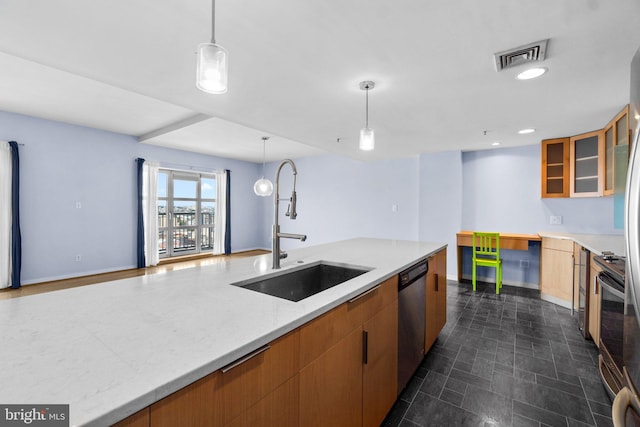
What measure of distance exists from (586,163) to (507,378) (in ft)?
10.4

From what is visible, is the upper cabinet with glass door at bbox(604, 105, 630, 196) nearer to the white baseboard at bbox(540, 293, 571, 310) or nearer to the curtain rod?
the white baseboard at bbox(540, 293, 571, 310)

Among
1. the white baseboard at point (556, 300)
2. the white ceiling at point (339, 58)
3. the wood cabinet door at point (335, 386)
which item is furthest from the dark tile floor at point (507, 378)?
the white ceiling at point (339, 58)

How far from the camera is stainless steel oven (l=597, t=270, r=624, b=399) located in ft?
5.27

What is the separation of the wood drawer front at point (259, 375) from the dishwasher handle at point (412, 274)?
1.01 metres

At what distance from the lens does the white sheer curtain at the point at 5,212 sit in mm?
3996

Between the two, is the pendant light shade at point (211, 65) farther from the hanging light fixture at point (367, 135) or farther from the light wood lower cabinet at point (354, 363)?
the hanging light fixture at point (367, 135)

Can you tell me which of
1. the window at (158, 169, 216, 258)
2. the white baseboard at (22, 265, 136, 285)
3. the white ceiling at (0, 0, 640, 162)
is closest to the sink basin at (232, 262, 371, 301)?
the white ceiling at (0, 0, 640, 162)

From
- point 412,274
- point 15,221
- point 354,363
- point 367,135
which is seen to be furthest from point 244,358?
point 15,221

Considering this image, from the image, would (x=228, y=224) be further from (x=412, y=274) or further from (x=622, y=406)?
(x=622, y=406)

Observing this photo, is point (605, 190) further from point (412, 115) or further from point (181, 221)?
point (181, 221)

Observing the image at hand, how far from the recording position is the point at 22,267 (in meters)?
4.22

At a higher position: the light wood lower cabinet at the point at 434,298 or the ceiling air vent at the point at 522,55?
the ceiling air vent at the point at 522,55

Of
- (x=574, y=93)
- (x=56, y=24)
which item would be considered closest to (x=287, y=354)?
(x=56, y=24)

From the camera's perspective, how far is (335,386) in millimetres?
1146
